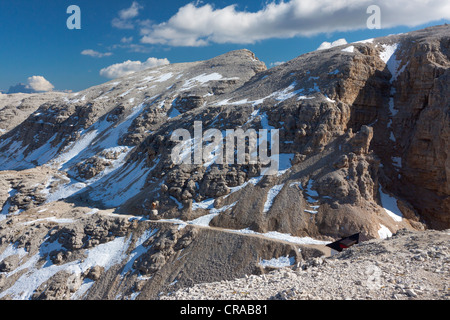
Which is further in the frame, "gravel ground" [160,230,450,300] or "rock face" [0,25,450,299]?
"rock face" [0,25,450,299]

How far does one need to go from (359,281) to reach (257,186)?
20.2 metres

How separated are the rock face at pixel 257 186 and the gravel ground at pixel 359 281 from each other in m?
10.9

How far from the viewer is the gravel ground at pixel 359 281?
28.6ft

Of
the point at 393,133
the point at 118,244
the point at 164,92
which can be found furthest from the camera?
the point at 164,92

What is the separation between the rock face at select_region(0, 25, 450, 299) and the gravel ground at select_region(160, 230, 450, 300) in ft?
35.7

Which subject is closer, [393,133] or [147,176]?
[393,133]

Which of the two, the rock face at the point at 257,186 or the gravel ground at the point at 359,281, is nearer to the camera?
the gravel ground at the point at 359,281

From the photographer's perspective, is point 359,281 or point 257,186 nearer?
point 359,281

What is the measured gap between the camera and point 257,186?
29625 millimetres

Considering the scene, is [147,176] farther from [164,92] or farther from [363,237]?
[164,92]

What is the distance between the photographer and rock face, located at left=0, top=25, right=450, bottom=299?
24906 millimetres
